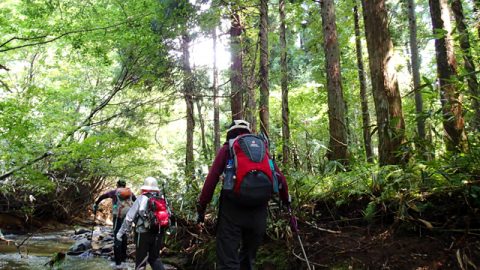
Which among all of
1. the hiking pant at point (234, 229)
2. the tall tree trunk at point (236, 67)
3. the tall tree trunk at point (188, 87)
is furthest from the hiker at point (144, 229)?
the tall tree trunk at point (236, 67)

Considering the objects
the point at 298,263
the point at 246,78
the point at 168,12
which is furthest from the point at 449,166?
the point at 168,12

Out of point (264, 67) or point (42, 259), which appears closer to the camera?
point (264, 67)

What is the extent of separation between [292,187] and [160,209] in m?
2.25

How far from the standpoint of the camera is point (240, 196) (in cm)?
382

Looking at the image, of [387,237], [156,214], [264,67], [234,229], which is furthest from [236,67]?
[234,229]

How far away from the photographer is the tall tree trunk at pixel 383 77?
19.4 feet

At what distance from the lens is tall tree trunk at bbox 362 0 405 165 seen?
5914mm

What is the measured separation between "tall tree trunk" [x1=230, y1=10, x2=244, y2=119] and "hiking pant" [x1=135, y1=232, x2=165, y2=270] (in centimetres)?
478

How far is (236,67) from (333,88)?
3.32 meters

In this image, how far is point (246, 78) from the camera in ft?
30.5

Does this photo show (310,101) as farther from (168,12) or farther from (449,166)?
(449,166)


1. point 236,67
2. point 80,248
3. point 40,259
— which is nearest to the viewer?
point 40,259

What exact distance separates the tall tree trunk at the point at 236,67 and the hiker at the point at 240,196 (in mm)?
5911

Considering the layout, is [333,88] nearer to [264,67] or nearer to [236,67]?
[264,67]
